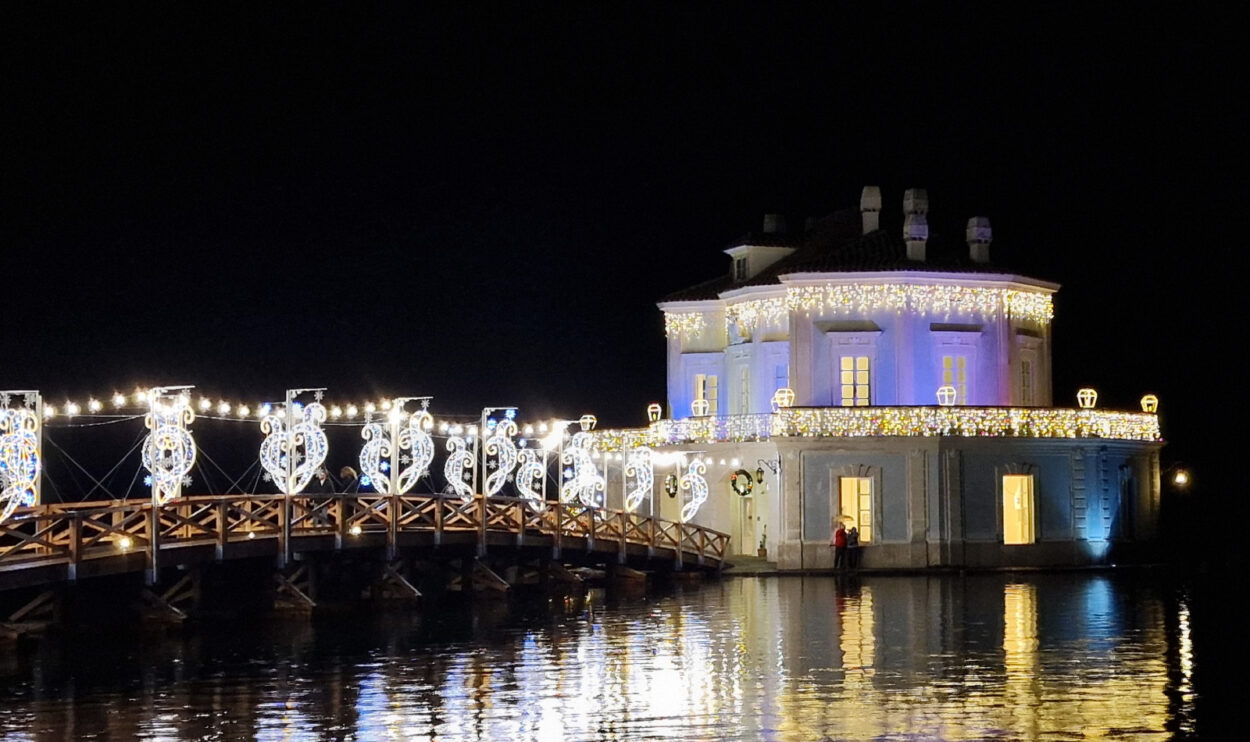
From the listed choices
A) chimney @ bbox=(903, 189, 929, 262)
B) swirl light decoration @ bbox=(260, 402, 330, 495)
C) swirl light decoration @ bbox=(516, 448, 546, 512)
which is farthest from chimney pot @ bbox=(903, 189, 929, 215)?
swirl light decoration @ bbox=(260, 402, 330, 495)

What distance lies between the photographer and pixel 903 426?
143 ft

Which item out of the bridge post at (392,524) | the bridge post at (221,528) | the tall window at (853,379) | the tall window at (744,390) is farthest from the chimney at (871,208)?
the bridge post at (221,528)

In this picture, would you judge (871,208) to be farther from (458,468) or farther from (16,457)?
(16,457)

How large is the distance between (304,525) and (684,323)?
20.1 metres

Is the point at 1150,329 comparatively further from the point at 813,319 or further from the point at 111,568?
the point at 111,568

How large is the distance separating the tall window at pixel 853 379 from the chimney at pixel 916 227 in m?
2.90

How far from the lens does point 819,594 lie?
3703 centimetres

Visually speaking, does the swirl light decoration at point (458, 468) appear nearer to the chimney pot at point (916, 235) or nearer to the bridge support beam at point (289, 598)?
the bridge support beam at point (289, 598)

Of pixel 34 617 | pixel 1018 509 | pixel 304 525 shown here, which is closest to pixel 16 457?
pixel 34 617

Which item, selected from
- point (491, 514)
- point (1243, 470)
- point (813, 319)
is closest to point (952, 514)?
point (813, 319)

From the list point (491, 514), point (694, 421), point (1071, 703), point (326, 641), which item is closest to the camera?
point (1071, 703)

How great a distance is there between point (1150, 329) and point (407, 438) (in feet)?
119

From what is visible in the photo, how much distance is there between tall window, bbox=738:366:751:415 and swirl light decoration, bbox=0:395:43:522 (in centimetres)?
2398

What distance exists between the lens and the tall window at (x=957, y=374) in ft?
153
